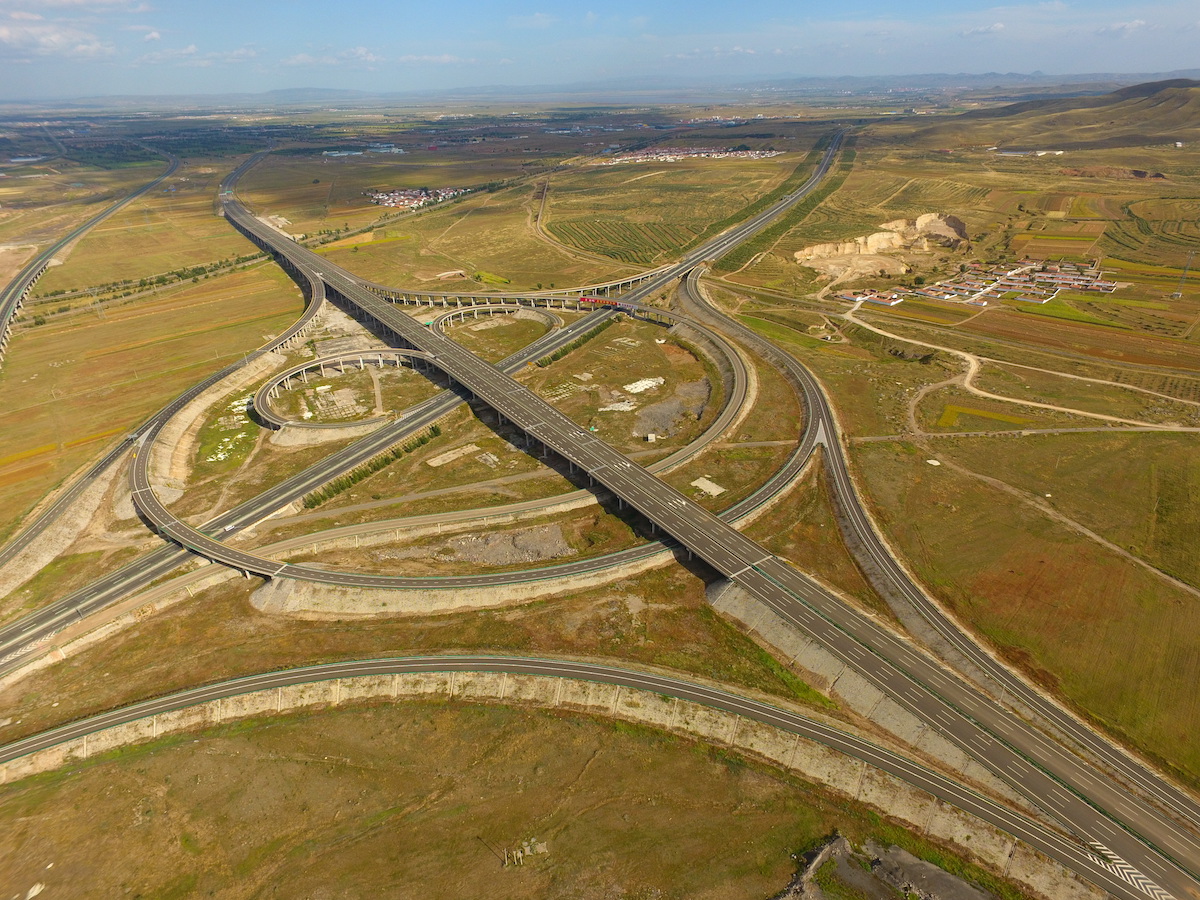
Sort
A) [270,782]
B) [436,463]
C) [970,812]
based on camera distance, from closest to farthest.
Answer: [970,812], [270,782], [436,463]

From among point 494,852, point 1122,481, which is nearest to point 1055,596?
point 1122,481

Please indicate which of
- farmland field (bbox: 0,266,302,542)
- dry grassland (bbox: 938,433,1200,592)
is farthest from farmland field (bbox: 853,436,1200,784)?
farmland field (bbox: 0,266,302,542)

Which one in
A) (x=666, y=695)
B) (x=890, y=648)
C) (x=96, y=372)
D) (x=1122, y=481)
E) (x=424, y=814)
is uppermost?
(x=96, y=372)

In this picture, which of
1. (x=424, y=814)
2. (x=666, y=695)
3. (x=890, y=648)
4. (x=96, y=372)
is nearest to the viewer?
(x=424, y=814)

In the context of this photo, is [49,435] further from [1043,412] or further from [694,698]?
[1043,412]

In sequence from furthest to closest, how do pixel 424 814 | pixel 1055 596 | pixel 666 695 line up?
pixel 1055 596, pixel 666 695, pixel 424 814

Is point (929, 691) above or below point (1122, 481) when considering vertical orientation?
below

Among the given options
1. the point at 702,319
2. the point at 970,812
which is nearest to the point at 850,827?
the point at 970,812

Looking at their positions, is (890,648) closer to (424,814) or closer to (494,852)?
(494,852)

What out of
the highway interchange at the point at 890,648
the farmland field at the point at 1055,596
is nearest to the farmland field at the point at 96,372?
the highway interchange at the point at 890,648
